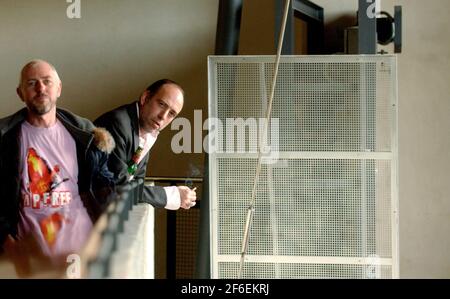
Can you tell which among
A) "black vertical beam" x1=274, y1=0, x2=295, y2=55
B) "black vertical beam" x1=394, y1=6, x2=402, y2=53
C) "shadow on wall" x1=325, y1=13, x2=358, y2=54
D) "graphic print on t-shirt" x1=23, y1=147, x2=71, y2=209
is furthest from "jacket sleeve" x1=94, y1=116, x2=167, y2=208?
"black vertical beam" x1=394, y1=6, x2=402, y2=53

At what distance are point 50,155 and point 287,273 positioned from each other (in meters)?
1.00

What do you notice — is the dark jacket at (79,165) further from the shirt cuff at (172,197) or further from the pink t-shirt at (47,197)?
the shirt cuff at (172,197)

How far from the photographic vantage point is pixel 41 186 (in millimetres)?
2291

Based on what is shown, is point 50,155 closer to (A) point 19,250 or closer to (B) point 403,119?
(A) point 19,250

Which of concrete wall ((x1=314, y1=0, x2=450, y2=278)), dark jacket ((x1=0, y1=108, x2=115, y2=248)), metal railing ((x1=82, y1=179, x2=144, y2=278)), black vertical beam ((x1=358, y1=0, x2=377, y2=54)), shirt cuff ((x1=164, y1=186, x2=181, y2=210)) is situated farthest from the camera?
concrete wall ((x1=314, y1=0, x2=450, y2=278))

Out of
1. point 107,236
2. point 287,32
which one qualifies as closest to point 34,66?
point 107,236

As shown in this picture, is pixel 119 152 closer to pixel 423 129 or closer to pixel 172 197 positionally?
pixel 172 197

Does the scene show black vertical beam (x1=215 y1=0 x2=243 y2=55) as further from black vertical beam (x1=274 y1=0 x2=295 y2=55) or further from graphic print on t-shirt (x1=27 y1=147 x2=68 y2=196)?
graphic print on t-shirt (x1=27 y1=147 x2=68 y2=196)

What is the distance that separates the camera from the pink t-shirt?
7.49 ft

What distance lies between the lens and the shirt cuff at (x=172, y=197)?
2.64 m

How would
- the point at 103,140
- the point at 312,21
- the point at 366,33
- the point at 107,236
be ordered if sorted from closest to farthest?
1. the point at 107,236
2. the point at 103,140
3. the point at 366,33
4. the point at 312,21

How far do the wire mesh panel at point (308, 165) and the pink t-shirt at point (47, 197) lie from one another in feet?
2.05

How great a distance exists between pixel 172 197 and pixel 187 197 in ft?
0.25

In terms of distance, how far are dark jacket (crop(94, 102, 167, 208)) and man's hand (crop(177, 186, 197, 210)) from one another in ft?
0.53
